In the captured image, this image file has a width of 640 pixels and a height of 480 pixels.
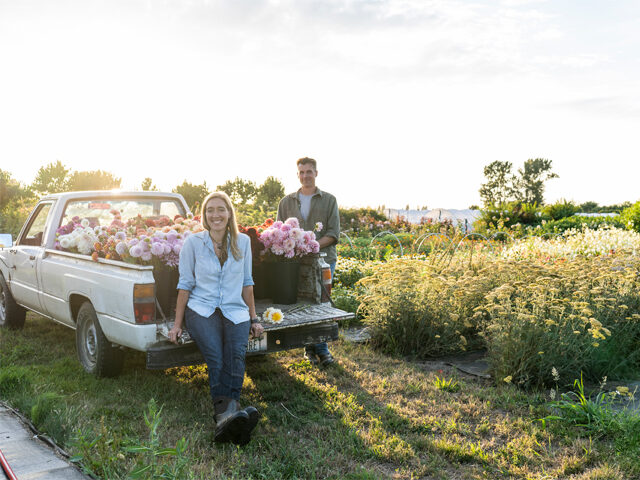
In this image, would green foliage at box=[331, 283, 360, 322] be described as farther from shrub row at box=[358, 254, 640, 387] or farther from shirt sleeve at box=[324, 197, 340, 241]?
shirt sleeve at box=[324, 197, 340, 241]

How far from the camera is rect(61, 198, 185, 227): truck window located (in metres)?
6.27

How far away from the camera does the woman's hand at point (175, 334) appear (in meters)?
4.13

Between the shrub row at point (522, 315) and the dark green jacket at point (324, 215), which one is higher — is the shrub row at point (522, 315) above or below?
below

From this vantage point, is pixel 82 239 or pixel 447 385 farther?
pixel 82 239

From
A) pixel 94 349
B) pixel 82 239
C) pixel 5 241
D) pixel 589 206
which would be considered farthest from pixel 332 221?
pixel 589 206

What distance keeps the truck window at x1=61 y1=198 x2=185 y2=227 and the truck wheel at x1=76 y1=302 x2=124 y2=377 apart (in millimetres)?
1389

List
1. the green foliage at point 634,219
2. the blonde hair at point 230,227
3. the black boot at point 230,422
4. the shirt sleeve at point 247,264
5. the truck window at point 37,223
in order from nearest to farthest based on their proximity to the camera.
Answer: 1. the black boot at point 230,422
2. the blonde hair at point 230,227
3. the shirt sleeve at point 247,264
4. the truck window at point 37,223
5. the green foliage at point 634,219

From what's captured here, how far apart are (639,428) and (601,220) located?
14.8 metres

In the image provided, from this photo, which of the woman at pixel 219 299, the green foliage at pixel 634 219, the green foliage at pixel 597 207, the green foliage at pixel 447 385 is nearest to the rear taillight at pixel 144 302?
the woman at pixel 219 299

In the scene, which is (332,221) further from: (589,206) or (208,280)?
(589,206)

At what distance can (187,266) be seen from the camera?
4.29 m

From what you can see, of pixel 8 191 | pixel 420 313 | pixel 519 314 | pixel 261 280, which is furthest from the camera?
pixel 8 191

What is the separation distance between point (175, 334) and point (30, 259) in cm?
327

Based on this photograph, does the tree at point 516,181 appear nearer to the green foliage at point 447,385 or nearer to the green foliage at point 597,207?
the green foliage at point 597,207
